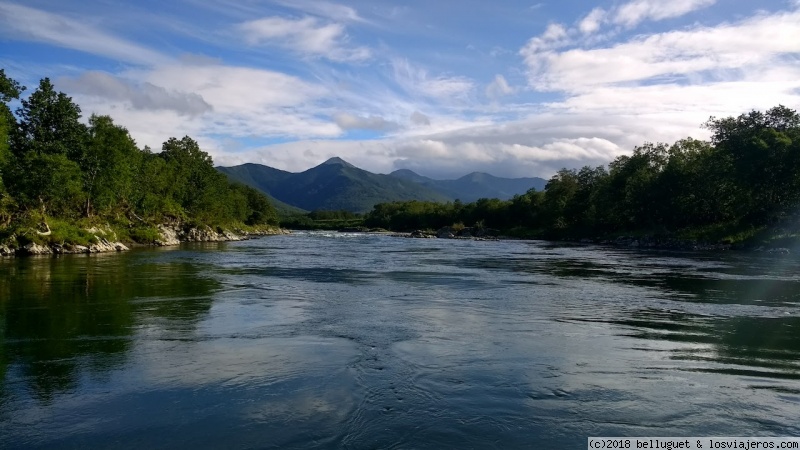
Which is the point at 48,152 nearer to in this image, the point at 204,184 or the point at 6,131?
the point at 6,131

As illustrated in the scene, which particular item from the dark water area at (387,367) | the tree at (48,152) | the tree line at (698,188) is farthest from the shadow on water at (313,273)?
the tree line at (698,188)

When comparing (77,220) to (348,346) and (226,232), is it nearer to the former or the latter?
Result: (226,232)

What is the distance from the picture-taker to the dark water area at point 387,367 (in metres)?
8.61

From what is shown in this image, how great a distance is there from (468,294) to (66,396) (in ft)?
58.6

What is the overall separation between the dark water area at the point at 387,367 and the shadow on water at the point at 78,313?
0.09 m

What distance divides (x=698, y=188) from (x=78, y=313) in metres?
86.3

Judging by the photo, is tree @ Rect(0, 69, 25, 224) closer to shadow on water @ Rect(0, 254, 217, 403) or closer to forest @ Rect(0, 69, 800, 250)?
forest @ Rect(0, 69, 800, 250)

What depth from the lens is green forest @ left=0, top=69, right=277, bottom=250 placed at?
167ft

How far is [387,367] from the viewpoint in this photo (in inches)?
485

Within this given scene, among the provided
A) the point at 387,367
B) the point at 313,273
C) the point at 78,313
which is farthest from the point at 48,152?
the point at 387,367

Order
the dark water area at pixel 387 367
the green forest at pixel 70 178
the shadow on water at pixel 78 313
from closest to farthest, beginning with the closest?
1. the dark water area at pixel 387 367
2. the shadow on water at pixel 78 313
3. the green forest at pixel 70 178

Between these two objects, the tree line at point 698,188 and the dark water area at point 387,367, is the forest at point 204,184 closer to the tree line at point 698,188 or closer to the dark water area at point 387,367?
the tree line at point 698,188

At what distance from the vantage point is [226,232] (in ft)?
337

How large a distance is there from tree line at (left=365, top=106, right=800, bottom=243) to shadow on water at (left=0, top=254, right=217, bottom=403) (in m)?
66.8
